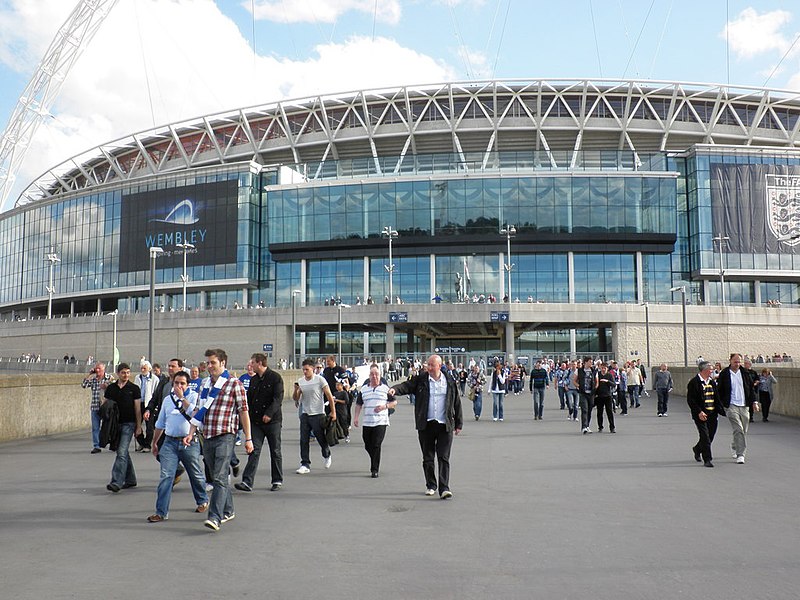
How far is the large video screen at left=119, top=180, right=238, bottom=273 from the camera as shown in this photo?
74500 millimetres

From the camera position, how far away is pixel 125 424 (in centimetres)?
962

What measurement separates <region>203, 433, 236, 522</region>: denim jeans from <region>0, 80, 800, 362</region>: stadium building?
171ft

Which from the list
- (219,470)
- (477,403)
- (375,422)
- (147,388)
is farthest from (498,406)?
(219,470)

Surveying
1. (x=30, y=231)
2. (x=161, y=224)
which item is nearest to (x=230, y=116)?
(x=161, y=224)

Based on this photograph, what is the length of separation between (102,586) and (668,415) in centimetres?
1986

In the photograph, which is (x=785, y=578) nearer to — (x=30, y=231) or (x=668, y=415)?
(x=668, y=415)

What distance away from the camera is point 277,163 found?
275ft

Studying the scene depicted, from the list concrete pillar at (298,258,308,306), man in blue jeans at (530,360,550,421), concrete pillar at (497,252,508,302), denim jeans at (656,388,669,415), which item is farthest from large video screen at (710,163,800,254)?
man in blue jeans at (530,360,550,421)

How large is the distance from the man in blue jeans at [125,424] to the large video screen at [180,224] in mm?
65418

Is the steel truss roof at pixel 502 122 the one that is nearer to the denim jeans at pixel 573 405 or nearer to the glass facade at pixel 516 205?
the glass facade at pixel 516 205

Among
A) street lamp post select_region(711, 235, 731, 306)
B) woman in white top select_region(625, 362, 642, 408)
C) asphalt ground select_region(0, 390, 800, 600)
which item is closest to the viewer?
asphalt ground select_region(0, 390, 800, 600)

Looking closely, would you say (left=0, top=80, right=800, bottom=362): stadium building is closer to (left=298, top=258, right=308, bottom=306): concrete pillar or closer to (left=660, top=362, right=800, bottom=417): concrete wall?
(left=298, top=258, right=308, bottom=306): concrete pillar

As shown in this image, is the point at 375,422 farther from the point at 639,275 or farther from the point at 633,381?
the point at 639,275

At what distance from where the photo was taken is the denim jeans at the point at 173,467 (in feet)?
24.4
